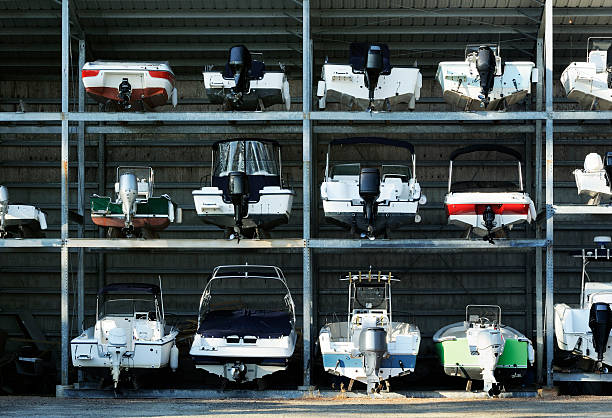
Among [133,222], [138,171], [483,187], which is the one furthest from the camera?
[138,171]

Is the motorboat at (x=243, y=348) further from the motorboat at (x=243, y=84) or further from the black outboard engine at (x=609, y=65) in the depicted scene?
the black outboard engine at (x=609, y=65)

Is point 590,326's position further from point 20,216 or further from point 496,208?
point 20,216

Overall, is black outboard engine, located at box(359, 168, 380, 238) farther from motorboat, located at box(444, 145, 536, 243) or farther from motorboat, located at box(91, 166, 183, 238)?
motorboat, located at box(91, 166, 183, 238)

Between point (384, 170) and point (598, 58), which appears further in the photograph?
point (384, 170)

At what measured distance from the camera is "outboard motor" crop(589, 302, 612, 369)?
13.6 m

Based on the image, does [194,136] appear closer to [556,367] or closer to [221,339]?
[221,339]

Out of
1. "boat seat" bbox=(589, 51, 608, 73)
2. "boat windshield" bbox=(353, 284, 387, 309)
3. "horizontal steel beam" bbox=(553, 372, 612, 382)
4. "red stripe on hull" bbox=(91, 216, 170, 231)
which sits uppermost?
"boat seat" bbox=(589, 51, 608, 73)

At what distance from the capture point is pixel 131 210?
1458 centimetres

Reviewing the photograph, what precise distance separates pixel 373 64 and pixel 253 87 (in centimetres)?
202

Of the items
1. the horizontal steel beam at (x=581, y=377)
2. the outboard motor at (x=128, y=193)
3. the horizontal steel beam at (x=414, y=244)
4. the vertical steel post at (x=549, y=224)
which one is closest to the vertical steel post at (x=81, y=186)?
the outboard motor at (x=128, y=193)

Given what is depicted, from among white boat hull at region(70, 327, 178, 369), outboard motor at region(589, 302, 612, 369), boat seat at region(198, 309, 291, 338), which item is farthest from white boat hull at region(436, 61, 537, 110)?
white boat hull at region(70, 327, 178, 369)

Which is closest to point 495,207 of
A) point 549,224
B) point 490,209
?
point 490,209

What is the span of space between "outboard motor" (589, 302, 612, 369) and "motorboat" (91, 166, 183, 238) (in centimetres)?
665

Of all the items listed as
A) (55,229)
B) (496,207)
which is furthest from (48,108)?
(496,207)
